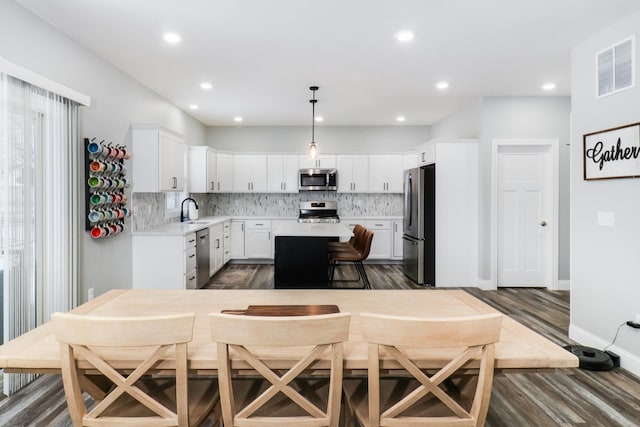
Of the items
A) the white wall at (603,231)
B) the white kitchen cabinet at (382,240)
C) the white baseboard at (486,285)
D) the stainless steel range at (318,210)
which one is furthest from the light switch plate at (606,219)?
the stainless steel range at (318,210)

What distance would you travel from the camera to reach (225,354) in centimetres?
116

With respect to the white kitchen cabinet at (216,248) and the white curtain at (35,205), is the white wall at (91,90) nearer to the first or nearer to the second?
the white curtain at (35,205)

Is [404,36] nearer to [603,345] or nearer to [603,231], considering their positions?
[603,231]

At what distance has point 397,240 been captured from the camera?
7.01 meters

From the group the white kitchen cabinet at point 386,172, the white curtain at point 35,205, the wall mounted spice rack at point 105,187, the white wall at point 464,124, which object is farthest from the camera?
the white kitchen cabinet at point 386,172

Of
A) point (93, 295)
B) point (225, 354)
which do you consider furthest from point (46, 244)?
point (225, 354)

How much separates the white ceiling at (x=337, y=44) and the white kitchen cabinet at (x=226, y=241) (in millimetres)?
2208

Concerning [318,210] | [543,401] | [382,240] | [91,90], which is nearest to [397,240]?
[382,240]

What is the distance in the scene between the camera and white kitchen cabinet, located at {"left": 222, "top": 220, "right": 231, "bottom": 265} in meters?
6.46

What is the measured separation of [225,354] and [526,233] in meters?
5.15

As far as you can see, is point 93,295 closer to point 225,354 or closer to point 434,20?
point 225,354

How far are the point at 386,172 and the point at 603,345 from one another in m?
4.59

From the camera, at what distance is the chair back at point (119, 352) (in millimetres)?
1143

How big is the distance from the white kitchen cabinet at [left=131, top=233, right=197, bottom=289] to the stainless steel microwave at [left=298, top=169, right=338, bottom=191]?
309cm
